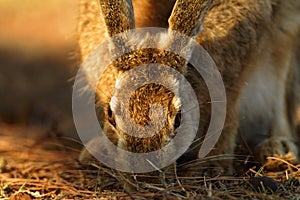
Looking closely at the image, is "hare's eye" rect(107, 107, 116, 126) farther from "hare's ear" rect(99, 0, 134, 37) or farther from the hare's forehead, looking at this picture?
"hare's ear" rect(99, 0, 134, 37)

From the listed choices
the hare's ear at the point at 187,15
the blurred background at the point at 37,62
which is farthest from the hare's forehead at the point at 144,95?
the blurred background at the point at 37,62

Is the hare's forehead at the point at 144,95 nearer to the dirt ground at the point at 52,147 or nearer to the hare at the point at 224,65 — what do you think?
the hare at the point at 224,65

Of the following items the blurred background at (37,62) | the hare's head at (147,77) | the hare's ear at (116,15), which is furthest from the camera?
the blurred background at (37,62)

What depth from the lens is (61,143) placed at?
5.02 m

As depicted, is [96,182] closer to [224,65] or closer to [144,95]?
[144,95]

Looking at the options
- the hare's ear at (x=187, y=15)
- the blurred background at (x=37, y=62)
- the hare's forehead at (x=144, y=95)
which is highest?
the hare's ear at (x=187, y=15)

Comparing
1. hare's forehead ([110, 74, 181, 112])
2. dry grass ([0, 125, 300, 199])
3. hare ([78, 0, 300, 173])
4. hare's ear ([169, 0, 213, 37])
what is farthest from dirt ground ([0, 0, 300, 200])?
hare's ear ([169, 0, 213, 37])

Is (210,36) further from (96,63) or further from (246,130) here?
(246,130)

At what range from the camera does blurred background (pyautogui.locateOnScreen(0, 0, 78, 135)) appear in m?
6.02

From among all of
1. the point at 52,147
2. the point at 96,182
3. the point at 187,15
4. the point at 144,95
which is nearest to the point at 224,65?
the point at 187,15

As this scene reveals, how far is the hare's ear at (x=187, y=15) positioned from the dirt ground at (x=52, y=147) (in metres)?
0.78

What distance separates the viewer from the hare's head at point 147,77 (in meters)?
3.34

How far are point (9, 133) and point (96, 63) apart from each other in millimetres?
1697

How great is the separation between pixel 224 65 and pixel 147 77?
827mm
